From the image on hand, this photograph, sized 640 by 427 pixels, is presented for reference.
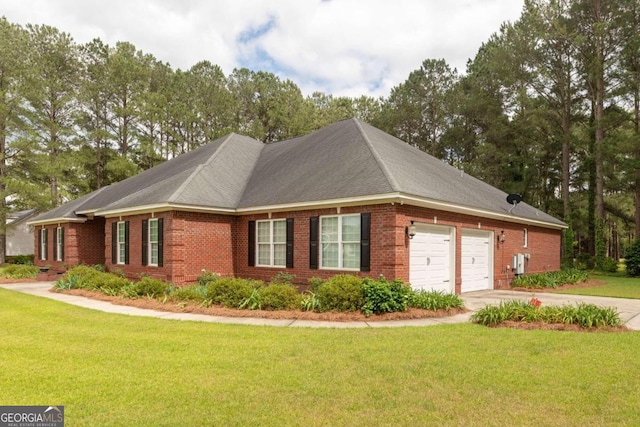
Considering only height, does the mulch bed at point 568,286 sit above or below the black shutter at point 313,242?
below

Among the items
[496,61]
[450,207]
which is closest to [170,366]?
[450,207]

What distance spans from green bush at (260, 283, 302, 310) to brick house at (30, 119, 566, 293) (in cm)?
255

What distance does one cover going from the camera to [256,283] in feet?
40.1

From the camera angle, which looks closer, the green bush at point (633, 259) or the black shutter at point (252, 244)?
the black shutter at point (252, 244)

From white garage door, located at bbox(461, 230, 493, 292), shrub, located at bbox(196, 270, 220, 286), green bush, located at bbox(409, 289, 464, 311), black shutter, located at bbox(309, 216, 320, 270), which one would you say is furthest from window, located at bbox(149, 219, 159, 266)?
white garage door, located at bbox(461, 230, 493, 292)

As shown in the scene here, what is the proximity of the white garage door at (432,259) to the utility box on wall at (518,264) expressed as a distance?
541cm

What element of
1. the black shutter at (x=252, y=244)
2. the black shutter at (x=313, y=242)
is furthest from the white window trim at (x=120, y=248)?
the black shutter at (x=313, y=242)

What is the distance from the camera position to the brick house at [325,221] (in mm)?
12008

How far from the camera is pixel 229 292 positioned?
10.8 meters

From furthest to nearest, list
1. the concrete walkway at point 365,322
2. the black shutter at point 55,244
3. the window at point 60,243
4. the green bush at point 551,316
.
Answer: the black shutter at point 55,244 < the window at point 60,243 < the concrete walkway at point 365,322 < the green bush at point 551,316

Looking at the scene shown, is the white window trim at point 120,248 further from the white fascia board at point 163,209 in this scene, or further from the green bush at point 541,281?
the green bush at point 541,281

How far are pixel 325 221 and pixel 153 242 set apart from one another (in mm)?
6853

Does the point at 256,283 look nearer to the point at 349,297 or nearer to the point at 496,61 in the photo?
the point at 349,297

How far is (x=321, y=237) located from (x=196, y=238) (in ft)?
15.5
